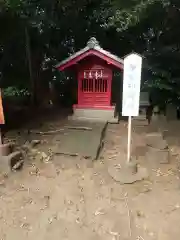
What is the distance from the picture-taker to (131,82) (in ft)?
16.9

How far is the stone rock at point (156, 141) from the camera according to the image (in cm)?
619

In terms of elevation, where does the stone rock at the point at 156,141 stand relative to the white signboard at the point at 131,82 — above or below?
below

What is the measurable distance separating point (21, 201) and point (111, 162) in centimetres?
220

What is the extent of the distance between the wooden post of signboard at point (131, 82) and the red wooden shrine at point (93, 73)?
7.46 ft

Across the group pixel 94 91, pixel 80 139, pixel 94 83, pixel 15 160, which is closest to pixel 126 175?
pixel 80 139

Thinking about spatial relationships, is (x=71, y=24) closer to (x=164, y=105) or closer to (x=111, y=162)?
(x=164, y=105)

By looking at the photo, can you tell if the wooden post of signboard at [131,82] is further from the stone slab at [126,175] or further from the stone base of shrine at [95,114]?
the stone base of shrine at [95,114]

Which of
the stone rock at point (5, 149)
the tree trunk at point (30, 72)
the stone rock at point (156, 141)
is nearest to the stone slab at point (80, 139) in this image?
the stone rock at point (5, 149)

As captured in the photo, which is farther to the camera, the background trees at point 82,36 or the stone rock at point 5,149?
the background trees at point 82,36

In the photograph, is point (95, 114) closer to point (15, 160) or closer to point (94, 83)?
point (94, 83)

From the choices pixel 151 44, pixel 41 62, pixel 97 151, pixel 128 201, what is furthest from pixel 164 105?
pixel 41 62

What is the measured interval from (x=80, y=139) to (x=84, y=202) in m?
2.13

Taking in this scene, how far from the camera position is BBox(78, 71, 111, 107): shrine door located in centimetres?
805

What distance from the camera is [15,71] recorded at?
9.41 m
